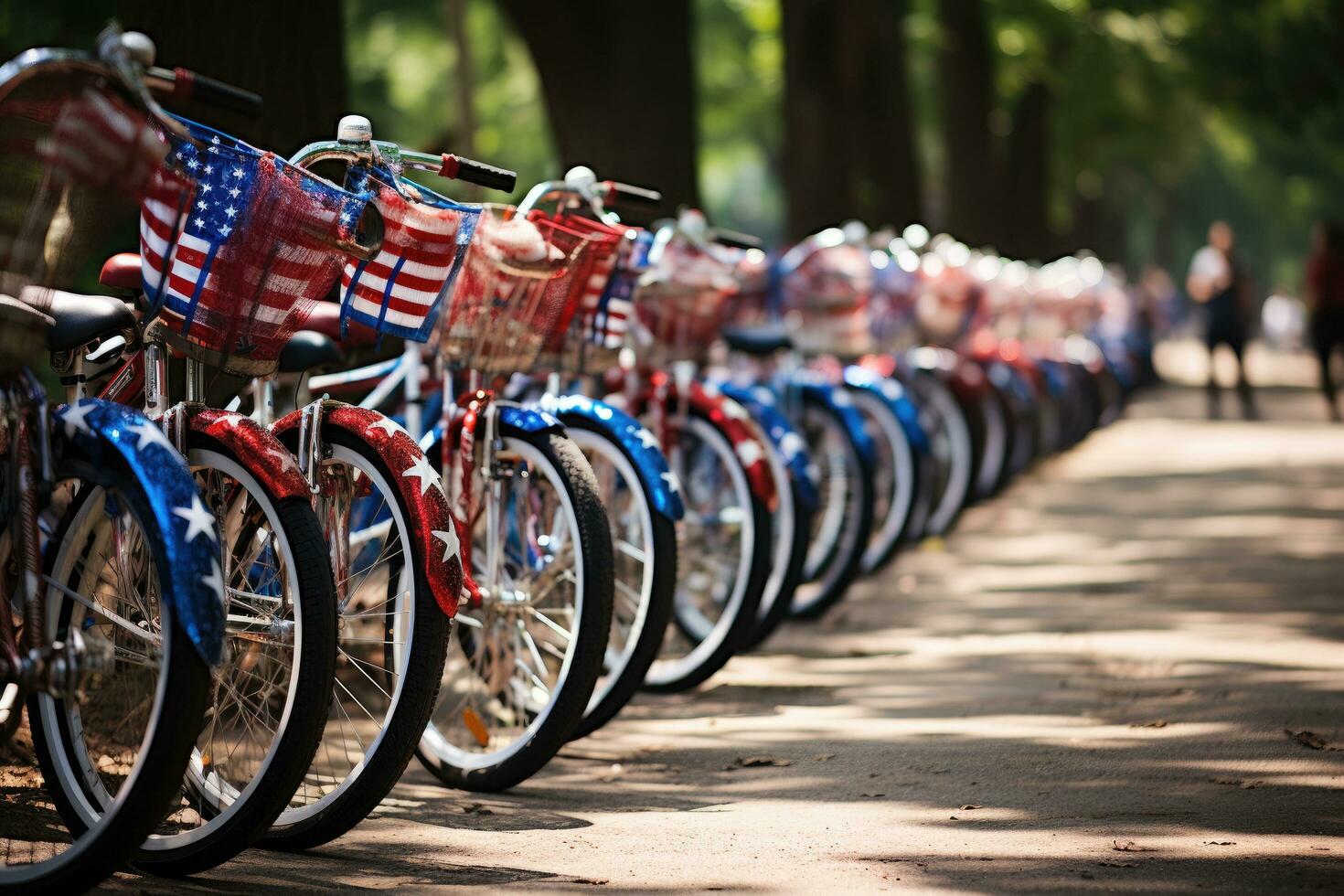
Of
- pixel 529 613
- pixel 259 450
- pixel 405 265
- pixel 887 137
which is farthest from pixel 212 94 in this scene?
pixel 887 137

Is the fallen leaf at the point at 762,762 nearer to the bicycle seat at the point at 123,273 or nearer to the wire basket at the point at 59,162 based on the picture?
the bicycle seat at the point at 123,273

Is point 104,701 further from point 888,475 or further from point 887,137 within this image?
point 887,137

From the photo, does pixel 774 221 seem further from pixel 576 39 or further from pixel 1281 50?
pixel 576 39

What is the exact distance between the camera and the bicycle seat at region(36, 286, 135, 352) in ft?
13.0

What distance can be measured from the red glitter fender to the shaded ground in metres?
0.65

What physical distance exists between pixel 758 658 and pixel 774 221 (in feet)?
188

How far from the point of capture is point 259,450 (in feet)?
12.8

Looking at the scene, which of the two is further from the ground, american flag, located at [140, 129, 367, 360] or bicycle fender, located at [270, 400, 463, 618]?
american flag, located at [140, 129, 367, 360]

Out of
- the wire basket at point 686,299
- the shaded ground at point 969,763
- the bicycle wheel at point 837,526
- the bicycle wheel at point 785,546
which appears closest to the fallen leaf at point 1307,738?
the shaded ground at point 969,763

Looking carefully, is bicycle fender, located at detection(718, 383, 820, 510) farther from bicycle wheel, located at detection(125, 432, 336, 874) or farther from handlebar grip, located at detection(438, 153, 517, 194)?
bicycle wheel, located at detection(125, 432, 336, 874)

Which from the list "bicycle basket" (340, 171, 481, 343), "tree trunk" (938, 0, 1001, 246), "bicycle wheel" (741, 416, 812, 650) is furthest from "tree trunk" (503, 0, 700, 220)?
"tree trunk" (938, 0, 1001, 246)

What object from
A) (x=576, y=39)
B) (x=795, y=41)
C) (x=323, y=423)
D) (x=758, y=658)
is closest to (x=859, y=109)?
(x=795, y=41)

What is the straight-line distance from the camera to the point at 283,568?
402cm

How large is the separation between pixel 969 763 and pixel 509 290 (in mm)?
1647
